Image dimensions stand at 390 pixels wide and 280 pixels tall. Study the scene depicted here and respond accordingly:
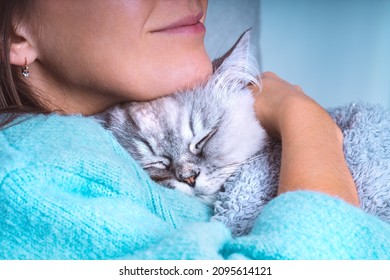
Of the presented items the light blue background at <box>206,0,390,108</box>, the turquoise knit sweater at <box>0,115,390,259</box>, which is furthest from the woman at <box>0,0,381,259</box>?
the light blue background at <box>206,0,390,108</box>

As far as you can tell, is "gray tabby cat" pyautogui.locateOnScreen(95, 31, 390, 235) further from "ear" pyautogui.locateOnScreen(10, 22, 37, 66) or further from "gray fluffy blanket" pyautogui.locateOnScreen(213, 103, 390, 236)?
"ear" pyautogui.locateOnScreen(10, 22, 37, 66)

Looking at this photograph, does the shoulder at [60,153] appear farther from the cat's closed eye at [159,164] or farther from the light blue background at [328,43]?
the light blue background at [328,43]

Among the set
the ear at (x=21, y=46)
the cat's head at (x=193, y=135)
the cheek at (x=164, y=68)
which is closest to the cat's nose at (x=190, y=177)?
the cat's head at (x=193, y=135)

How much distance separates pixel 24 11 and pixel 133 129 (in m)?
0.23

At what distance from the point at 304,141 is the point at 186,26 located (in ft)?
0.88

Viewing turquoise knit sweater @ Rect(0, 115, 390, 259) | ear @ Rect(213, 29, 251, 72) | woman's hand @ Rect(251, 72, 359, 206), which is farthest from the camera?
ear @ Rect(213, 29, 251, 72)

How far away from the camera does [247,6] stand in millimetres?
1050

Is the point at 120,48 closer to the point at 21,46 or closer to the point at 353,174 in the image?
the point at 21,46

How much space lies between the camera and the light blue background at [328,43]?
3.10 ft

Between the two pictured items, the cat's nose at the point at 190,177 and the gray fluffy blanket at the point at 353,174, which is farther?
→ the cat's nose at the point at 190,177

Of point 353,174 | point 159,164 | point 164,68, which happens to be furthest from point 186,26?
point 353,174

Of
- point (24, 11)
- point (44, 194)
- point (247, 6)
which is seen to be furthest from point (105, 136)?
point (247, 6)

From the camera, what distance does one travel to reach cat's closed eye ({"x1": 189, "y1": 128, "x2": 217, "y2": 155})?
838 mm

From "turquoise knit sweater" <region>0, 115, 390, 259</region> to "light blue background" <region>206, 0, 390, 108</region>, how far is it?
0.44m
